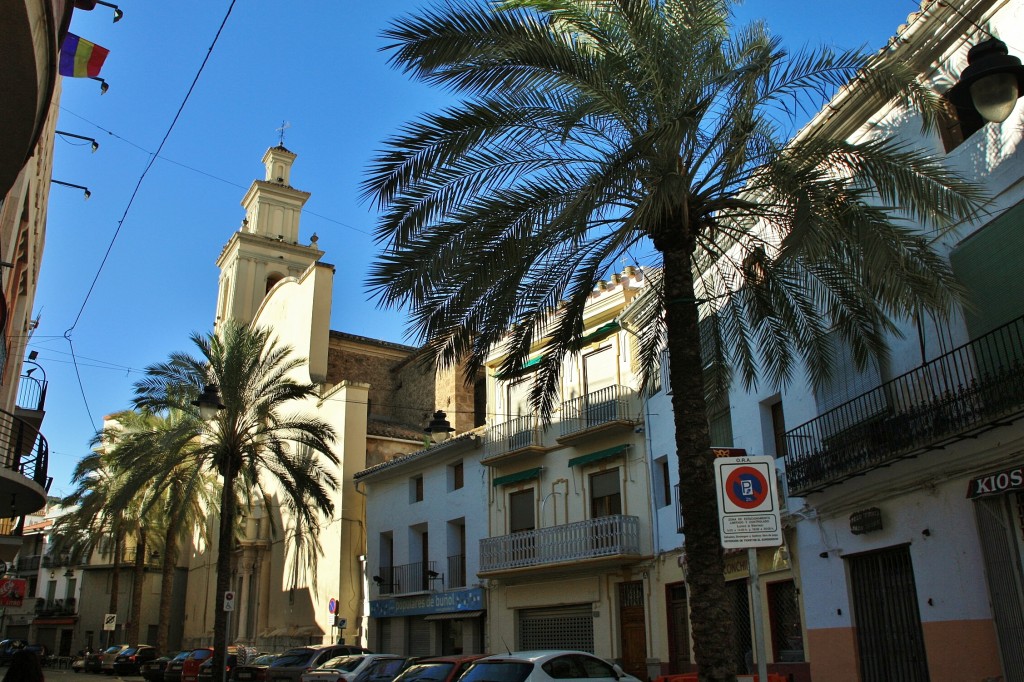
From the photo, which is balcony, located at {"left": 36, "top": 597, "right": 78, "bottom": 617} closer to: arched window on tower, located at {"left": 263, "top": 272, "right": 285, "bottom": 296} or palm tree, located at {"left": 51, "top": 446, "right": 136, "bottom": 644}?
palm tree, located at {"left": 51, "top": 446, "right": 136, "bottom": 644}

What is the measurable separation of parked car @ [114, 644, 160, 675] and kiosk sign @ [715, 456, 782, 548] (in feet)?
115

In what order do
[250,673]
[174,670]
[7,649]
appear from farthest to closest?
[7,649] < [174,670] < [250,673]

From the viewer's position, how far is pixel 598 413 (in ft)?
79.3

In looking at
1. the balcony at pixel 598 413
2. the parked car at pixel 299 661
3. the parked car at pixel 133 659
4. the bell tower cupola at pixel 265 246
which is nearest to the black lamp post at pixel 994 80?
the balcony at pixel 598 413

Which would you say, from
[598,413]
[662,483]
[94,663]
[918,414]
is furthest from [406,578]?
[918,414]

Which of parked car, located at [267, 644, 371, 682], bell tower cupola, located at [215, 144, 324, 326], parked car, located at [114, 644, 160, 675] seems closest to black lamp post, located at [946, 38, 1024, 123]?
parked car, located at [267, 644, 371, 682]

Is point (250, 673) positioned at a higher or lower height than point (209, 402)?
lower

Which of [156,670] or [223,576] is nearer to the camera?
[223,576]

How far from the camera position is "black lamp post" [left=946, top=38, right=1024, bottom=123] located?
8.01m

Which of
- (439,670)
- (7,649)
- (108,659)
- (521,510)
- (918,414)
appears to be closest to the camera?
(918,414)

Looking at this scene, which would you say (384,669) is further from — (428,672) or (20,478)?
(20,478)

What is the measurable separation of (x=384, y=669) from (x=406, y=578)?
13805 mm

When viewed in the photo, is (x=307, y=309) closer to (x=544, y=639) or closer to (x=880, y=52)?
(x=544, y=639)

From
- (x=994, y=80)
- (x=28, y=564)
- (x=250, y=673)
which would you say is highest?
(x=28, y=564)
